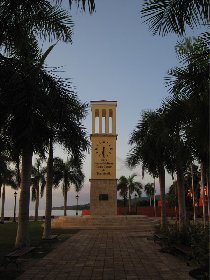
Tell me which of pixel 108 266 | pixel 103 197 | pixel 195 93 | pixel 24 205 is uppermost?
pixel 195 93

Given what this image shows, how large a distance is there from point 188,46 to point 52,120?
5.11m

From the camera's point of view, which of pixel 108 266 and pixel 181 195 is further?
pixel 181 195

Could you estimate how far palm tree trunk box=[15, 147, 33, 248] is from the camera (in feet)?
50.1

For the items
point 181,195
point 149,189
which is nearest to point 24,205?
point 181,195

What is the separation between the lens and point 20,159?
1593cm

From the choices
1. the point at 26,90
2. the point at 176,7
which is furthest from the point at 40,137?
the point at 176,7


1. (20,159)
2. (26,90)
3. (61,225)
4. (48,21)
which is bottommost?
(61,225)

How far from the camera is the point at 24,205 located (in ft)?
50.5

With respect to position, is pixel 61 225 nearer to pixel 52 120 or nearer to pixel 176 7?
pixel 52 120

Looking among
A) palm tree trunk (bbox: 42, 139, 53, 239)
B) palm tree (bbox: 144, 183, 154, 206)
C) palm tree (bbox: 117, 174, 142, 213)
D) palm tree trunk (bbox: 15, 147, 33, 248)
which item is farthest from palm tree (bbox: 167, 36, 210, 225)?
palm tree (bbox: 144, 183, 154, 206)

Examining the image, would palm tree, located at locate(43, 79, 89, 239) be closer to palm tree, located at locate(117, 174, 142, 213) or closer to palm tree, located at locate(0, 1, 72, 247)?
palm tree, located at locate(0, 1, 72, 247)

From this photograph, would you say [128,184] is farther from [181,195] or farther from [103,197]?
[181,195]

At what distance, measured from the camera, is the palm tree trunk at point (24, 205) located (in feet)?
50.1

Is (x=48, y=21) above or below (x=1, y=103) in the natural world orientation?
above
